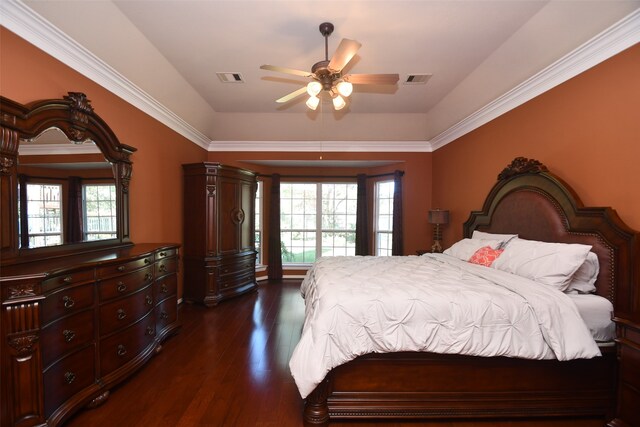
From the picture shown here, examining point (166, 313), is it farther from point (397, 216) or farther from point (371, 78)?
point (397, 216)

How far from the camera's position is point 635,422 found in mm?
1492

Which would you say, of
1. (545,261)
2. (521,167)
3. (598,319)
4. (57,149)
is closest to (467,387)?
(598,319)

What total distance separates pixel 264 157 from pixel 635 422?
16.5 feet

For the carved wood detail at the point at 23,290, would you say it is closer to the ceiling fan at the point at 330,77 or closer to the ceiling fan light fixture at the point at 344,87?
the ceiling fan at the point at 330,77

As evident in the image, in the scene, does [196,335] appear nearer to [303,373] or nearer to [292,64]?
[303,373]

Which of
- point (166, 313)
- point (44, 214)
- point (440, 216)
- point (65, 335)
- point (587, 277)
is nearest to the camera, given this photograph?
point (65, 335)

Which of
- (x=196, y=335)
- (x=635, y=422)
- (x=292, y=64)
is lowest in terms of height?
(x=196, y=335)

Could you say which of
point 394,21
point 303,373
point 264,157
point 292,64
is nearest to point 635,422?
point 303,373

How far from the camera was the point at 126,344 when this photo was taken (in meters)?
2.19

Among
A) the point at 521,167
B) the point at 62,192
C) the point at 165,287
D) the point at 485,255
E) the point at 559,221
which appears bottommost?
the point at 165,287

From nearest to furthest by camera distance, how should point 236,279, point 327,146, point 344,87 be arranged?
point 344,87 < point 236,279 < point 327,146

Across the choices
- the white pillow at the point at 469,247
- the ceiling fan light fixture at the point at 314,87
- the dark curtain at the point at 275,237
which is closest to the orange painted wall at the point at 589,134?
the white pillow at the point at 469,247

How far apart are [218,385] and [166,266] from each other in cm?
130

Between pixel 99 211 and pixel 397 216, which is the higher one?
pixel 99 211
